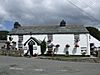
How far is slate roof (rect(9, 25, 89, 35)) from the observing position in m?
50.2

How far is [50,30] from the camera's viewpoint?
170 ft

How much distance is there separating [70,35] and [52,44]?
3.79 metres

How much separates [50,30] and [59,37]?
264 cm

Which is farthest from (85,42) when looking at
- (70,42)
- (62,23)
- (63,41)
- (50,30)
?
(50,30)

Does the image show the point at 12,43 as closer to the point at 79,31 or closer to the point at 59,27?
the point at 59,27

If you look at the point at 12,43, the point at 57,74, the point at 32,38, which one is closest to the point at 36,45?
the point at 32,38

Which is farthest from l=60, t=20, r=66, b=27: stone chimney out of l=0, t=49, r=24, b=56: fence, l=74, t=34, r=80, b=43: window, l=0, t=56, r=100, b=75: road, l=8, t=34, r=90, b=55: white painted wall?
l=0, t=56, r=100, b=75: road

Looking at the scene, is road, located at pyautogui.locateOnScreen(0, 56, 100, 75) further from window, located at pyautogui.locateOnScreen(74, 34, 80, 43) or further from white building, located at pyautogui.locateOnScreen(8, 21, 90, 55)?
white building, located at pyautogui.locateOnScreen(8, 21, 90, 55)

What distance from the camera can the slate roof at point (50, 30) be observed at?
165 feet

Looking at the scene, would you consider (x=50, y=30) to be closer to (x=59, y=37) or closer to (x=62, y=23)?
(x=59, y=37)

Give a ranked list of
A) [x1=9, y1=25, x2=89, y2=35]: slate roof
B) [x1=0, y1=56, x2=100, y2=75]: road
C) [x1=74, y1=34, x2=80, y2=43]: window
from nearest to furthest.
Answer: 1. [x1=0, y1=56, x2=100, y2=75]: road
2. [x1=74, y1=34, x2=80, y2=43]: window
3. [x1=9, y1=25, x2=89, y2=35]: slate roof

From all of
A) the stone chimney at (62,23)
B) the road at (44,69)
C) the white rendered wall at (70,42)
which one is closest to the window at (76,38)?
the white rendered wall at (70,42)

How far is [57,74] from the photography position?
18.1 meters

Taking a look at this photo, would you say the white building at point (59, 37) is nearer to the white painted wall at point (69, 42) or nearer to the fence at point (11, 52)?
the white painted wall at point (69, 42)
